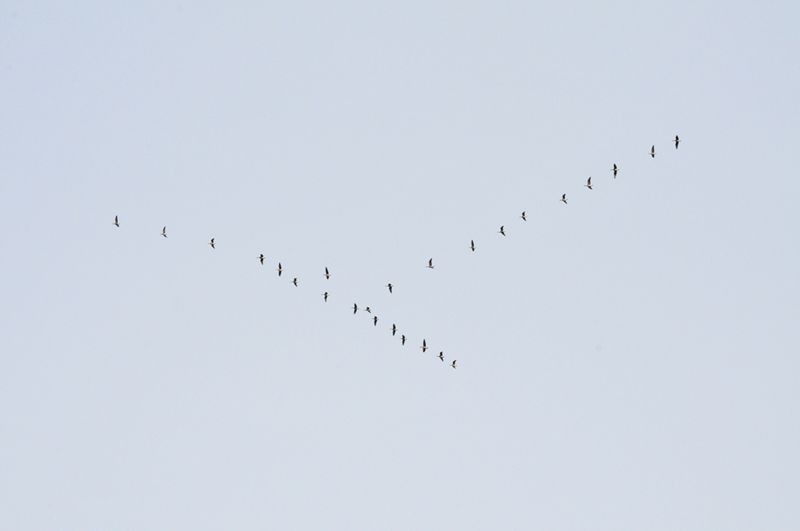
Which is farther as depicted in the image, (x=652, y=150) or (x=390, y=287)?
(x=390, y=287)

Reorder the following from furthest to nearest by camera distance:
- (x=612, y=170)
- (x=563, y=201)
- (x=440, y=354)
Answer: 1. (x=440, y=354)
2. (x=563, y=201)
3. (x=612, y=170)

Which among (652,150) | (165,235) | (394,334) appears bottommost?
(394,334)

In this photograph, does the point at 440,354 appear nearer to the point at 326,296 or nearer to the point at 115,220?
the point at 326,296

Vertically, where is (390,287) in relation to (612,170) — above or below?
below

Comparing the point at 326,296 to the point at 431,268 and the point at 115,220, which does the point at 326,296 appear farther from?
the point at 115,220

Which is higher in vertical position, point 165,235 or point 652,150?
point 652,150

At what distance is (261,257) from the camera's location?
4333 inches

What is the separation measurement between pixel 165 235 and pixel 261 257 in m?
8.19

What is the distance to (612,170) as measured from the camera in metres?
99.9

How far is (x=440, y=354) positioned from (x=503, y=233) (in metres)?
15.7

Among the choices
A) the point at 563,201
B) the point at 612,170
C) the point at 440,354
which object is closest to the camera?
the point at 612,170

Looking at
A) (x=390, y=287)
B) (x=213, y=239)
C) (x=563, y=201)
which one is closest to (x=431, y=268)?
(x=390, y=287)

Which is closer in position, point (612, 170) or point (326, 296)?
point (612, 170)

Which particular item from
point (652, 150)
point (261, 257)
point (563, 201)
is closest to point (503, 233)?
point (563, 201)
